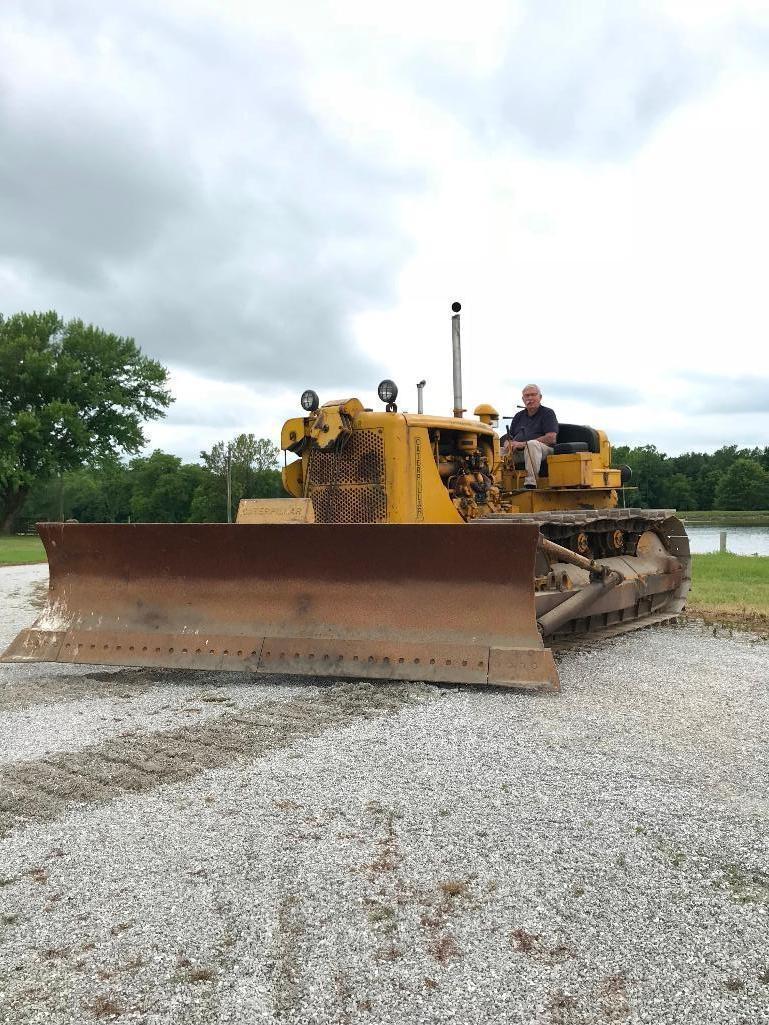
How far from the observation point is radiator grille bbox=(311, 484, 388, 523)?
622 centimetres

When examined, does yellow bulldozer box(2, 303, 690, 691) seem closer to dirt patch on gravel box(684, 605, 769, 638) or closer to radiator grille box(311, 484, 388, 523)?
radiator grille box(311, 484, 388, 523)

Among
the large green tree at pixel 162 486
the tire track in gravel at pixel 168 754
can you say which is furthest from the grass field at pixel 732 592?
the large green tree at pixel 162 486

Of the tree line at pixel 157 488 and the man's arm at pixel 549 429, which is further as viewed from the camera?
the tree line at pixel 157 488

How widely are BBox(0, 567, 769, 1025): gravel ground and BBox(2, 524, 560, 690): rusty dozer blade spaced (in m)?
0.52

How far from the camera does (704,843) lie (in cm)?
255

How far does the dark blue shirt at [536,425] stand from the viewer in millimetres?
7957

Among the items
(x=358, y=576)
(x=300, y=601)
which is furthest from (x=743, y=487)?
(x=300, y=601)

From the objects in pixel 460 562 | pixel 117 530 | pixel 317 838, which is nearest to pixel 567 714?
pixel 460 562

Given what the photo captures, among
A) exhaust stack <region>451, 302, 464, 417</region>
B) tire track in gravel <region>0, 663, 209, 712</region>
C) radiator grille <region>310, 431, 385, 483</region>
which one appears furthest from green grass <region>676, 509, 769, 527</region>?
tire track in gravel <region>0, 663, 209, 712</region>

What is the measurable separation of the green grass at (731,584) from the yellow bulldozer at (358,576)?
2.83 metres

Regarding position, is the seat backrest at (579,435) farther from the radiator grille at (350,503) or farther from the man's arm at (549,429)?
the radiator grille at (350,503)

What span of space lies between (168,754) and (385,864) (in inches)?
57.7

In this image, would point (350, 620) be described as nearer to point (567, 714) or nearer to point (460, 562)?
point (460, 562)

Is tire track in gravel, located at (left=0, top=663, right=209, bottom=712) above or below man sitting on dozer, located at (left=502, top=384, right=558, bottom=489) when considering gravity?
below
